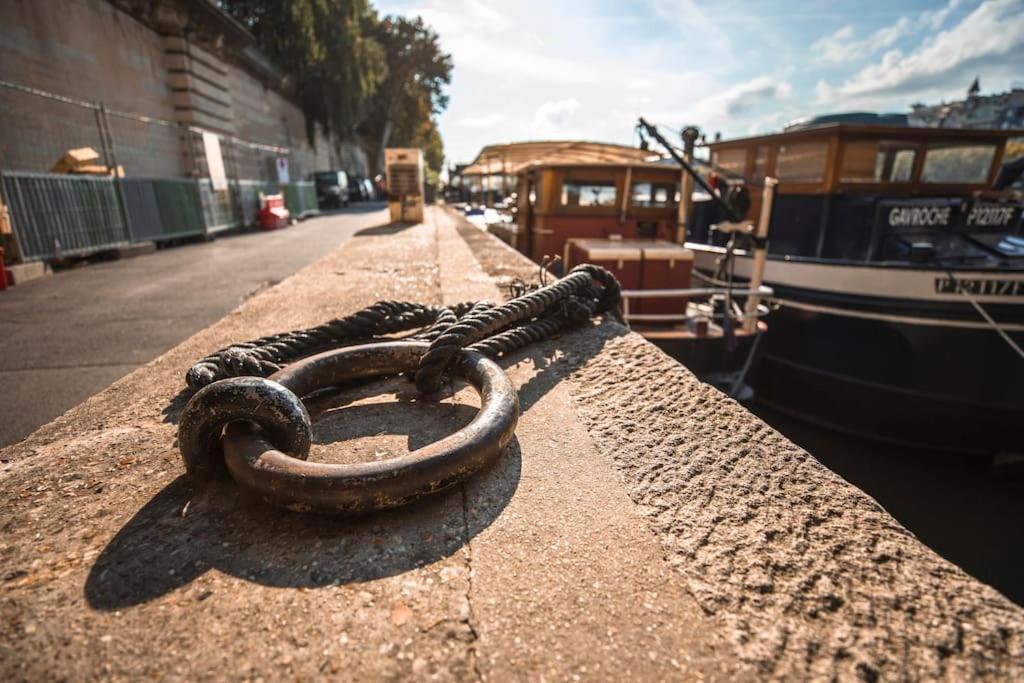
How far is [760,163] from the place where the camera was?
323 inches

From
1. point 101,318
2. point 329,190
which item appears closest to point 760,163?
point 101,318

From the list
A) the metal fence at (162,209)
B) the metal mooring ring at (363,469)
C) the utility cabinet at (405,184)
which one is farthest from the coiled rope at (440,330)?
Result: the utility cabinet at (405,184)

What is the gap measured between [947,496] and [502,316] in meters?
5.87

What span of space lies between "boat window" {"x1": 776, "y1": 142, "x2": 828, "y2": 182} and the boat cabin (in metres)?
0.01

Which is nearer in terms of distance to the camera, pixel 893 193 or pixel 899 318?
pixel 899 318

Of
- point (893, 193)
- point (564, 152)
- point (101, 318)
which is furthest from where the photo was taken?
point (564, 152)

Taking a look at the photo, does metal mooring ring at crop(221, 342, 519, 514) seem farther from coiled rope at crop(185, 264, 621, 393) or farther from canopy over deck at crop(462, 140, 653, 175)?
canopy over deck at crop(462, 140, 653, 175)

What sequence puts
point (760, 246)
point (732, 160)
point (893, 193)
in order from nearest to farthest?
point (760, 246) → point (893, 193) → point (732, 160)

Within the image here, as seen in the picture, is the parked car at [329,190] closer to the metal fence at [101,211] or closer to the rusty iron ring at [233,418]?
the metal fence at [101,211]

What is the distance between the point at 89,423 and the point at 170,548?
1.10m

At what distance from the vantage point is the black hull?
5355mm

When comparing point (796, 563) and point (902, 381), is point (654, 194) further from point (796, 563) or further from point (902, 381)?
point (796, 563)

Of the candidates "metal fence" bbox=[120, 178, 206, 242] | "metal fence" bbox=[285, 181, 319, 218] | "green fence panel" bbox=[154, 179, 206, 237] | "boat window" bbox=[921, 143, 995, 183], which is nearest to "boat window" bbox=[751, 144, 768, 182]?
"boat window" bbox=[921, 143, 995, 183]

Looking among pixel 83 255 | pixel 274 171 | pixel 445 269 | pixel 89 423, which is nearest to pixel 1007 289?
pixel 445 269
